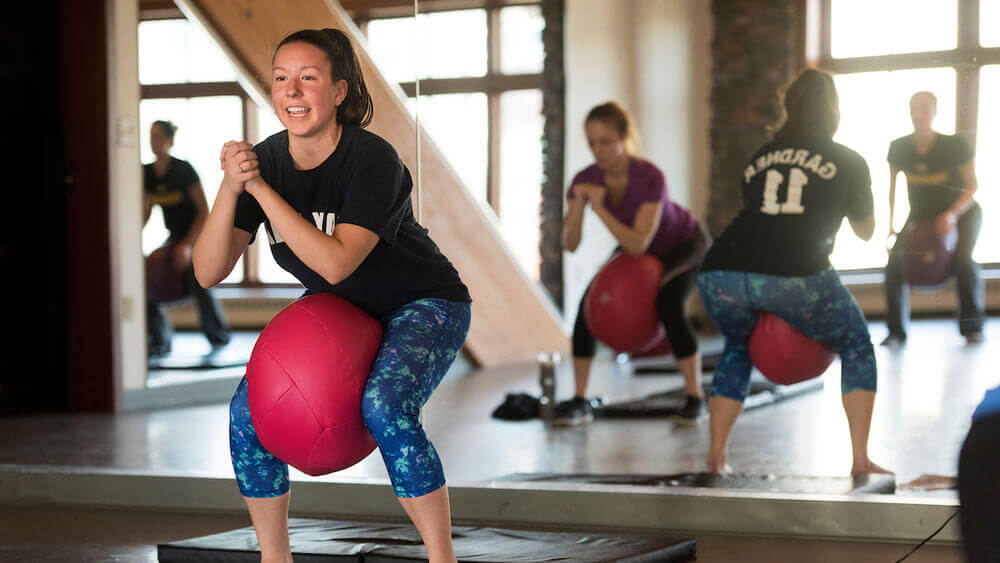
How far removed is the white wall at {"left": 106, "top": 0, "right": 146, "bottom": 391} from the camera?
544cm

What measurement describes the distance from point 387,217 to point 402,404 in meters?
0.36

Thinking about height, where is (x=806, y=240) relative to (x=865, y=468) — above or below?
above

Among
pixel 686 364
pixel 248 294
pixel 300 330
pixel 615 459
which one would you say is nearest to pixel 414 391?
pixel 300 330

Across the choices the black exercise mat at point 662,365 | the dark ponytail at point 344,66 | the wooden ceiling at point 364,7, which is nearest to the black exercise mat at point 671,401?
the black exercise mat at point 662,365

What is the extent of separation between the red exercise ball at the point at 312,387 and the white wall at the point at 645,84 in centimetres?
291

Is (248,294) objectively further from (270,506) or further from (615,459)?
(270,506)

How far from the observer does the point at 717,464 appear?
3.76 metres

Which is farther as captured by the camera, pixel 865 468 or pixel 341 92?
pixel 865 468

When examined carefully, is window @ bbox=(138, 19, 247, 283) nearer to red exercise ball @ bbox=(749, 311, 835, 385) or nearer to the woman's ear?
red exercise ball @ bbox=(749, 311, 835, 385)

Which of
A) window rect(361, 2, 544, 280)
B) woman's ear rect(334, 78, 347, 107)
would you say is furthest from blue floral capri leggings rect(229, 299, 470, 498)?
Answer: window rect(361, 2, 544, 280)

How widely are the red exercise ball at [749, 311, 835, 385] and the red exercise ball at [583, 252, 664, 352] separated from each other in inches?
51.1

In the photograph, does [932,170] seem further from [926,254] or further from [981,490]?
[981,490]

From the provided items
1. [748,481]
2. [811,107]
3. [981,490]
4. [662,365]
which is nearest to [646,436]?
[748,481]

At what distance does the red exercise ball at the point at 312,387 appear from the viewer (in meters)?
2.21
